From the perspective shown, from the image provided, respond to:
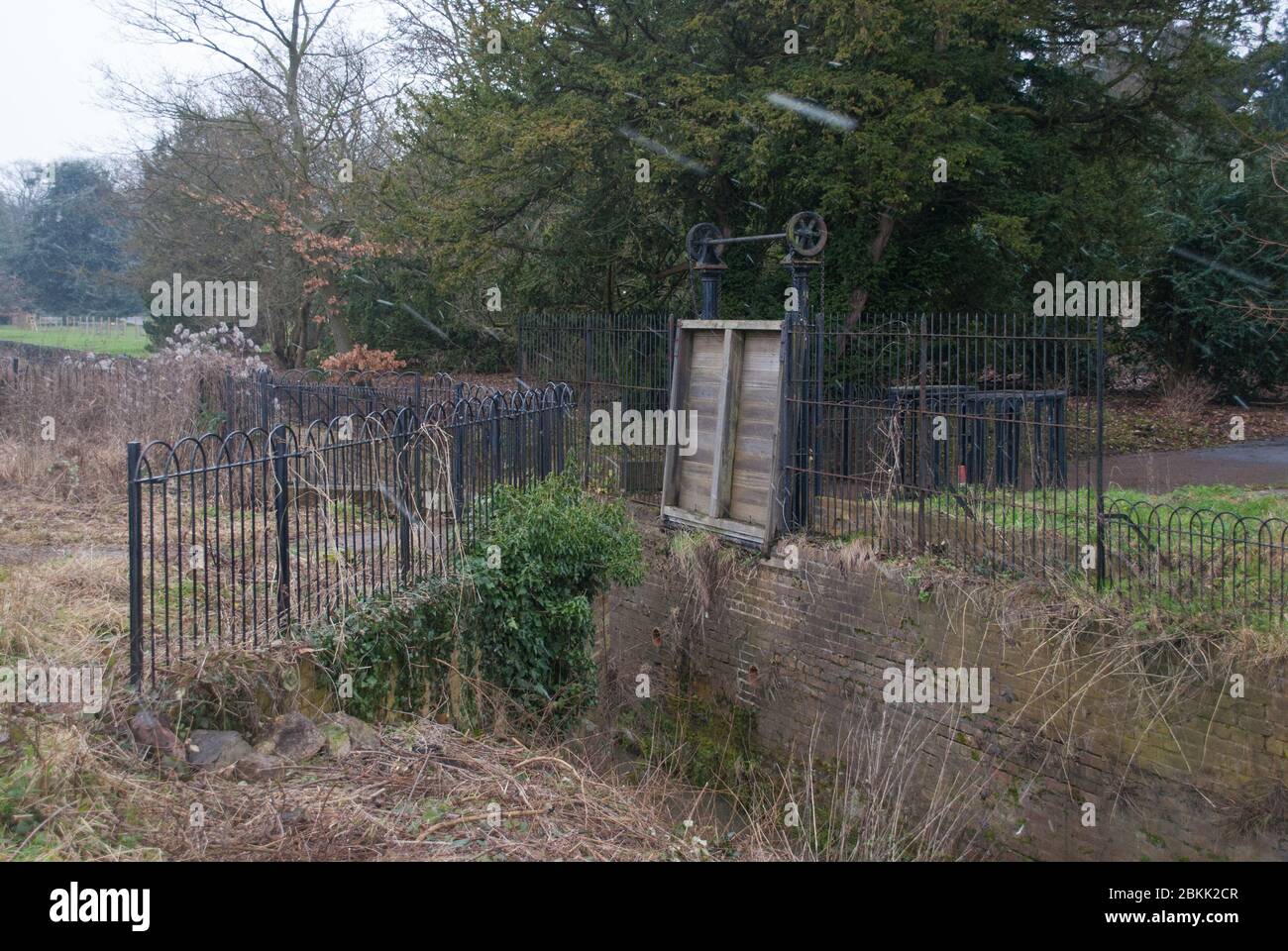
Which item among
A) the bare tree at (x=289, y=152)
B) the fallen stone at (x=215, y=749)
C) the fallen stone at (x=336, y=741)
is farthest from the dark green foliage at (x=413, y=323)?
the fallen stone at (x=215, y=749)

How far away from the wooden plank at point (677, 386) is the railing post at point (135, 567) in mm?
5951

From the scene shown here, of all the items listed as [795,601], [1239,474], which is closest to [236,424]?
[795,601]

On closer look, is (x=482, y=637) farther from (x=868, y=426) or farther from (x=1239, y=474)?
(x=1239, y=474)

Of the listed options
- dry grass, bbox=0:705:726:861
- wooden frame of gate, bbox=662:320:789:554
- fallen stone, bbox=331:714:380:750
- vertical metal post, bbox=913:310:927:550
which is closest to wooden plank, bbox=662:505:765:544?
wooden frame of gate, bbox=662:320:789:554

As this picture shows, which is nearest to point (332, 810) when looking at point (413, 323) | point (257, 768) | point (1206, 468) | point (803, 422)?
point (257, 768)

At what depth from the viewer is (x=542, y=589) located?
788 cm

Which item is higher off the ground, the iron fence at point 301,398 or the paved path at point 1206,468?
the iron fence at point 301,398

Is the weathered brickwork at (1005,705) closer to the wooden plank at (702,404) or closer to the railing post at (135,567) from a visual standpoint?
the wooden plank at (702,404)

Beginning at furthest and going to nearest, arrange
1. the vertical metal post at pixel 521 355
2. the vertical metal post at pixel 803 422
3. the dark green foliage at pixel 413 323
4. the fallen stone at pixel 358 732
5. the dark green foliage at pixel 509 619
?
the dark green foliage at pixel 413 323
the vertical metal post at pixel 521 355
the vertical metal post at pixel 803 422
the dark green foliage at pixel 509 619
the fallen stone at pixel 358 732

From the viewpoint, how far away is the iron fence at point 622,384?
35.6 ft

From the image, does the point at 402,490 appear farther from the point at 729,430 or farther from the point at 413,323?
the point at 413,323

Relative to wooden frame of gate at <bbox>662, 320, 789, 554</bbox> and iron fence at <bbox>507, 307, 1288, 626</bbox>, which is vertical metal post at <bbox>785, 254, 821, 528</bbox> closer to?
iron fence at <bbox>507, 307, 1288, 626</bbox>

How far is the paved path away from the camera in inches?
439

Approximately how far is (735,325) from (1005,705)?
165 inches
